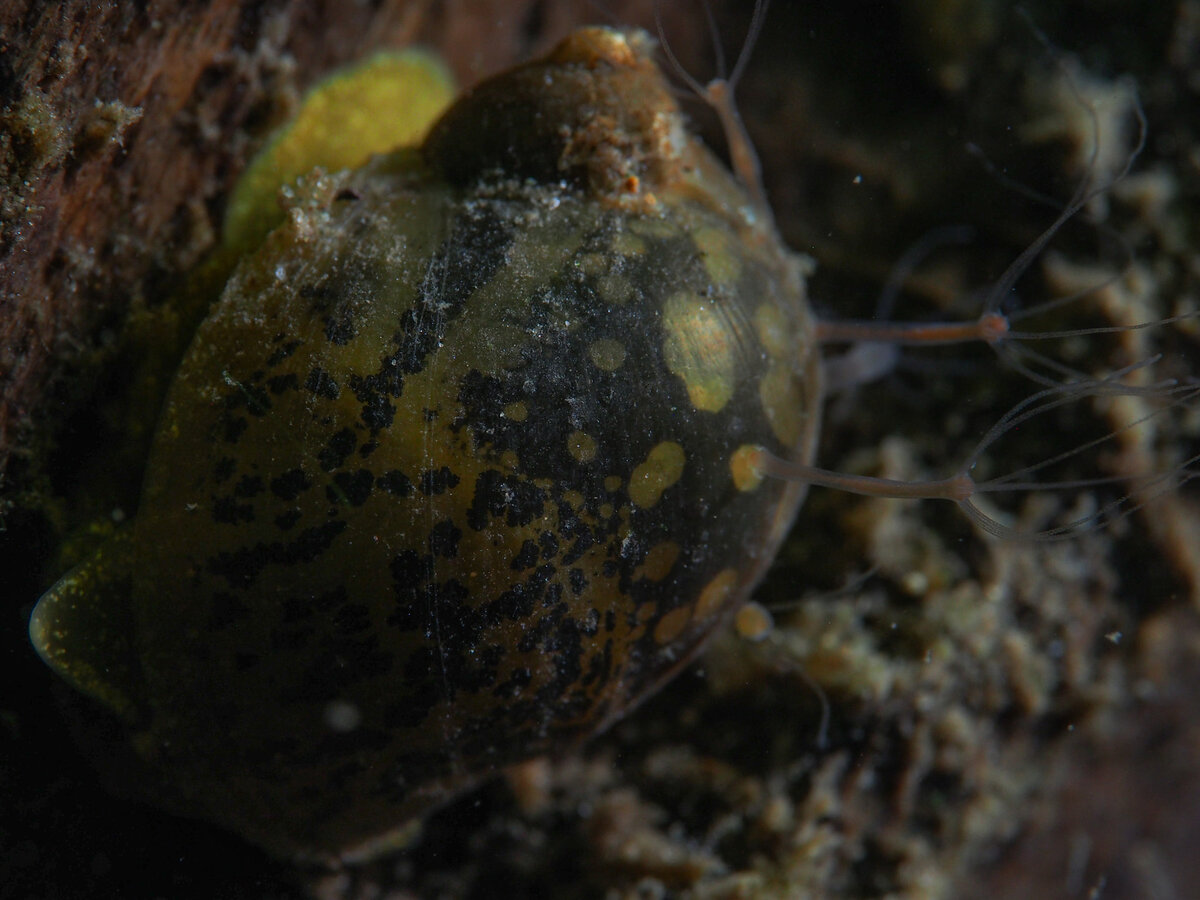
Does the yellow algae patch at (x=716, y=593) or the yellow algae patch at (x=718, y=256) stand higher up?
the yellow algae patch at (x=718, y=256)

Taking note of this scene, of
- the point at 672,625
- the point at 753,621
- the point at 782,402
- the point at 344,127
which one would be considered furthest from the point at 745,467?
the point at 344,127

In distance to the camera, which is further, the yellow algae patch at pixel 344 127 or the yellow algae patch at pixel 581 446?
the yellow algae patch at pixel 344 127

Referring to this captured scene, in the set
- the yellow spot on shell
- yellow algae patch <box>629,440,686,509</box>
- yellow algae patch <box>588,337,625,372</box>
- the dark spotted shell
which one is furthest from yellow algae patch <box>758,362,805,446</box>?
the yellow spot on shell

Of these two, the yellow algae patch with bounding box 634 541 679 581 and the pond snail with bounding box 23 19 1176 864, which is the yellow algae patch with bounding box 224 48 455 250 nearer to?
the pond snail with bounding box 23 19 1176 864

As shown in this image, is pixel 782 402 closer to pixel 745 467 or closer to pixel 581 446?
pixel 745 467

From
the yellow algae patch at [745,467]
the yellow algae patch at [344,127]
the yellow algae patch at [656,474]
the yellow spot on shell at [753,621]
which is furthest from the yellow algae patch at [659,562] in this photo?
the yellow algae patch at [344,127]

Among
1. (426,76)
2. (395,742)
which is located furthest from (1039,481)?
(426,76)

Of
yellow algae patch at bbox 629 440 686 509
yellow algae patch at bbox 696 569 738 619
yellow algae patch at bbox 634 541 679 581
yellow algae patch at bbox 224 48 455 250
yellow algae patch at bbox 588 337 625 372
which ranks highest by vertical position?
yellow algae patch at bbox 224 48 455 250

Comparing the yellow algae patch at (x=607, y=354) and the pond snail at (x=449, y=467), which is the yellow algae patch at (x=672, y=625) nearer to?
the pond snail at (x=449, y=467)
